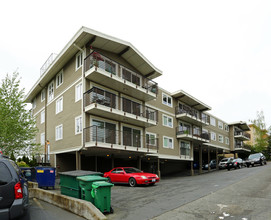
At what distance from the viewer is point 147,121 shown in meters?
23.5

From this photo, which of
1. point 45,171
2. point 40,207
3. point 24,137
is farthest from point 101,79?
point 40,207

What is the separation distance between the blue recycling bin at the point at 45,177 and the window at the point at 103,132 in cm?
528

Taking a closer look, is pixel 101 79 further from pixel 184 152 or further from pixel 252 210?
pixel 184 152

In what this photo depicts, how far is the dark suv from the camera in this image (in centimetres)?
602

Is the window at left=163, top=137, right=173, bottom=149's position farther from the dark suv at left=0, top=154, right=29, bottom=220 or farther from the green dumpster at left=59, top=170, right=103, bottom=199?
the dark suv at left=0, top=154, right=29, bottom=220

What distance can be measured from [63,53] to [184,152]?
65.6ft

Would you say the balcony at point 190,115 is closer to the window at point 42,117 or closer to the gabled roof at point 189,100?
the gabled roof at point 189,100

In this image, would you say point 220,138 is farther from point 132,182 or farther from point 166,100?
point 132,182

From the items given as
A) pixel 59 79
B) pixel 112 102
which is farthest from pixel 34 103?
pixel 112 102

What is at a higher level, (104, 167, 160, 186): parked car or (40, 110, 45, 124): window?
(40, 110, 45, 124): window

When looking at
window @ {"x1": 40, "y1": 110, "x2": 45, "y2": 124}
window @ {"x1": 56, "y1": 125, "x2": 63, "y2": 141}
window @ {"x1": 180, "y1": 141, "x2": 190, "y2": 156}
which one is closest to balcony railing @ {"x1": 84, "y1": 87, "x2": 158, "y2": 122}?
window @ {"x1": 56, "y1": 125, "x2": 63, "y2": 141}

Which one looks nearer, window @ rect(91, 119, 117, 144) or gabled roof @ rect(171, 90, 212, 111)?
window @ rect(91, 119, 117, 144)

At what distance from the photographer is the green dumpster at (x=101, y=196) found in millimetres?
8211

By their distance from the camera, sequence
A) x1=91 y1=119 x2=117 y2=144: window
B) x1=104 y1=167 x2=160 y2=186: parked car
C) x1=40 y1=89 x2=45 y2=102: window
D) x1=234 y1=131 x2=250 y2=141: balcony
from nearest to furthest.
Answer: x1=104 y1=167 x2=160 y2=186: parked car, x1=91 y1=119 x2=117 y2=144: window, x1=40 y1=89 x2=45 y2=102: window, x1=234 y1=131 x2=250 y2=141: balcony
